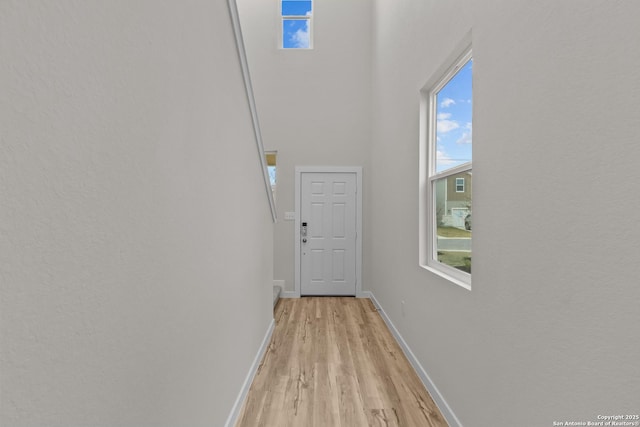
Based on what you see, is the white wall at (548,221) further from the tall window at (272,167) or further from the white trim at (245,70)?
the tall window at (272,167)

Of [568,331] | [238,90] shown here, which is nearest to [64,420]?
[568,331]

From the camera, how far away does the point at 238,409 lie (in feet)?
6.10

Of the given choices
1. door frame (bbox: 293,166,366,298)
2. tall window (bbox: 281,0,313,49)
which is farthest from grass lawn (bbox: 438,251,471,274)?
tall window (bbox: 281,0,313,49)

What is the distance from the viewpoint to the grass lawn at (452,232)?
1866mm

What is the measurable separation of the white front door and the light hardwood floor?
1.30m

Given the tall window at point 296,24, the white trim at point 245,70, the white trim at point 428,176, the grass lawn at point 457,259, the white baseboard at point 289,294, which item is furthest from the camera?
the tall window at point 296,24

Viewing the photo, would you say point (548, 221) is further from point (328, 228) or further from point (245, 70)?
point (328, 228)

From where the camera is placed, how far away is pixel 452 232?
206 cm

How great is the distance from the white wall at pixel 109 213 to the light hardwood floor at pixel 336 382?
68cm

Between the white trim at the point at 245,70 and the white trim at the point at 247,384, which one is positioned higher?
the white trim at the point at 245,70

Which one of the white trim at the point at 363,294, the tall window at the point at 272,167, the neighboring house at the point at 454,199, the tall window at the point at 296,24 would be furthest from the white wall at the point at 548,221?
the tall window at the point at 296,24

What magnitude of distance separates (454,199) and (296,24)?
14.1 feet

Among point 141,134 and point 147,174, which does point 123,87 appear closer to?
point 141,134

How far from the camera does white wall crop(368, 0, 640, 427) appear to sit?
0.82 m
